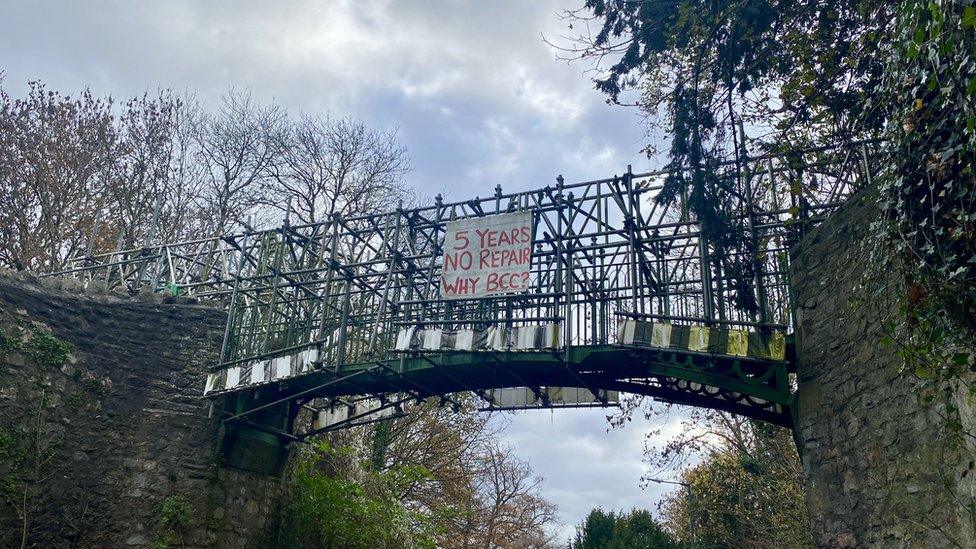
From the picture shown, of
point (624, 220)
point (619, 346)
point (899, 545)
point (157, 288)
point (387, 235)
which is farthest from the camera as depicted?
point (157, 288)

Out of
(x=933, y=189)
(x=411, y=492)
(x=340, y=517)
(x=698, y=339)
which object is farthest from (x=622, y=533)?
(x=933, y=189)

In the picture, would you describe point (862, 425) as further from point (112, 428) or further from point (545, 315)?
point (112, 428)

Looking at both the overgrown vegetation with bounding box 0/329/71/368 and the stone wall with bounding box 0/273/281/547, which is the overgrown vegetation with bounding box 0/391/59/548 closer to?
the stone wall with bounding box 0/273/281/547

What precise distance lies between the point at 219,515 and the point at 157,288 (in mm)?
4834

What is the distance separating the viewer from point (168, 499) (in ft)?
36.8

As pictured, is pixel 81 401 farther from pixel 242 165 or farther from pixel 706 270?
pixel 242 165

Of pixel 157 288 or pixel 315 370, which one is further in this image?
pixel 157 288

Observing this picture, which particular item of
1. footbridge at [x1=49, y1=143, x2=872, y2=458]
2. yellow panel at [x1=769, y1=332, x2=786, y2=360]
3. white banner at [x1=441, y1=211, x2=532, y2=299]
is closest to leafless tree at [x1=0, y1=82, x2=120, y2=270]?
footbridge at [x1=49, y1=143, x2=872, y2=458]

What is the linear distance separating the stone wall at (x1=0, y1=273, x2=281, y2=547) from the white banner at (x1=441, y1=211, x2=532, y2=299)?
423cm

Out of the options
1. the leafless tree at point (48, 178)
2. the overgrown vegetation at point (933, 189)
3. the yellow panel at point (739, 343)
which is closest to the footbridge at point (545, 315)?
the yellow panel at point (739, 343)

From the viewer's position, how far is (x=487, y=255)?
11586 mm

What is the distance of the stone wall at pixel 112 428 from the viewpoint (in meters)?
10.5

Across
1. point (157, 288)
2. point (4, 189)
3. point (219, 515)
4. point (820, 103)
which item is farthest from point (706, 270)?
point (4, 189)

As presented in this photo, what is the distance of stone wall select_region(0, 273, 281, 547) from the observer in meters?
10.5
